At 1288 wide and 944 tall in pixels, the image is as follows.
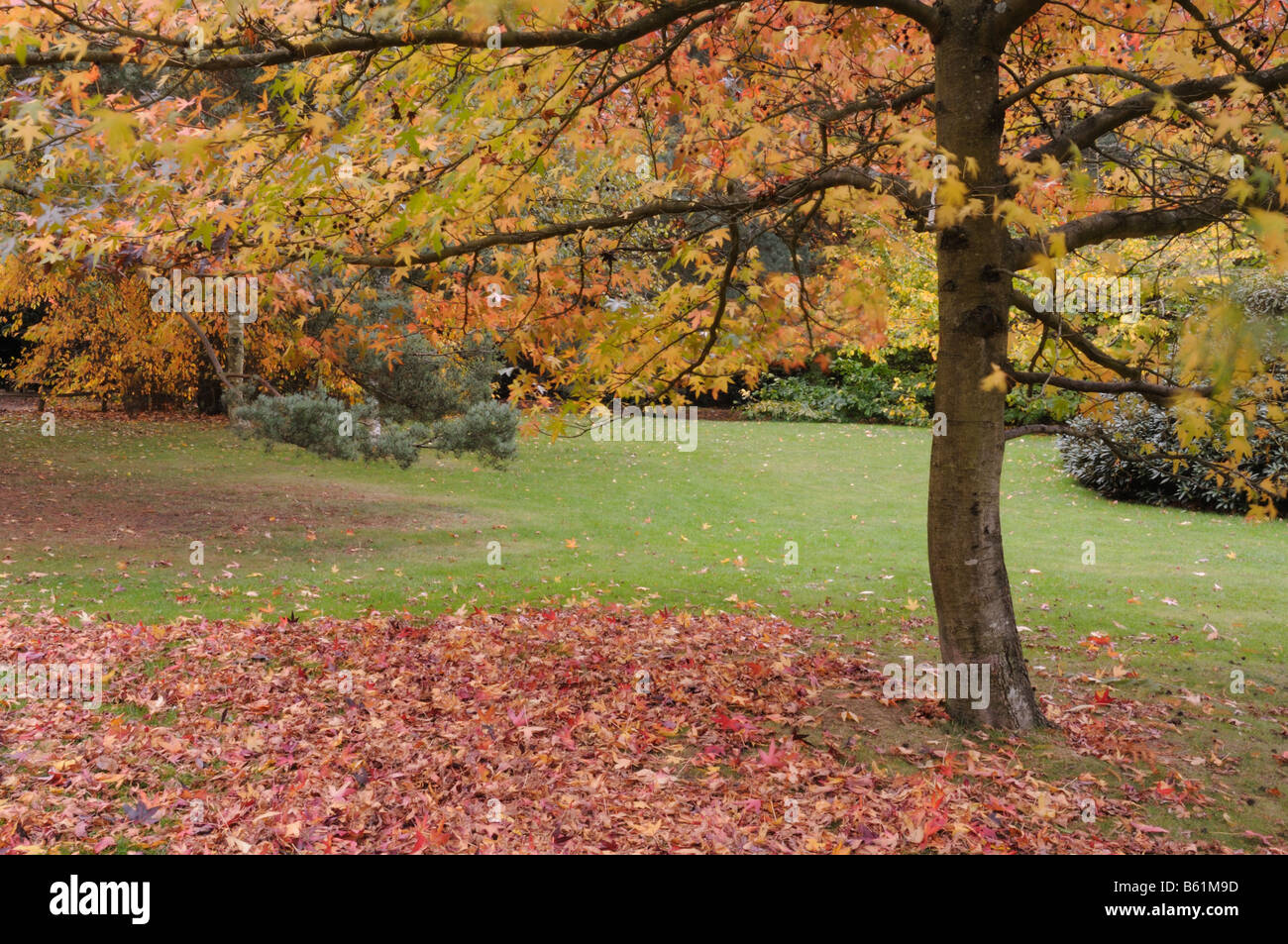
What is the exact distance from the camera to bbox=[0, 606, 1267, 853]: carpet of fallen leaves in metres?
3.91

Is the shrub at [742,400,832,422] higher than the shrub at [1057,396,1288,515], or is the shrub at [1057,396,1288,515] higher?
the shrub at [742,400,832,422]

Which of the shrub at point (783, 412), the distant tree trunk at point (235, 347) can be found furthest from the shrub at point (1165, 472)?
the distant tree trunk at point (235, 347)

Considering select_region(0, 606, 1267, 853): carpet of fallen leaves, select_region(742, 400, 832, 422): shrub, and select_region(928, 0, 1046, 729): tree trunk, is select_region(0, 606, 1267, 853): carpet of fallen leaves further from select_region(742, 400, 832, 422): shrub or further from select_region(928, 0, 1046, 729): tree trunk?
select_region(742, 400, 832, 422): shrub

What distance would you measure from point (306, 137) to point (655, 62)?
196 cm

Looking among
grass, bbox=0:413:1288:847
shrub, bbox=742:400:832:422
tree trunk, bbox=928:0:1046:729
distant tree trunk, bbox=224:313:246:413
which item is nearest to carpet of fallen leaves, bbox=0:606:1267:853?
tree trunk, bbox=928:0:1046:729

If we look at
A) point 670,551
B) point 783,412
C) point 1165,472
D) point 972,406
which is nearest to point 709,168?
point 972,406

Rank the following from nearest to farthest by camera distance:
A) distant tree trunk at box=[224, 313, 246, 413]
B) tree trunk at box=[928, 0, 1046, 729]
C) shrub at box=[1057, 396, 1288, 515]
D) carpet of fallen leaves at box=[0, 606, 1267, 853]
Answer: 1. carpet of fallen leaves at box=[0, 606, 1267, 853]
2. tree trunk at box=[928, 0, 1046, 729]
3. distant tree trunk at box=[224, 313, 246, 413]
4. shrub at box=[1057, 396, 1288, 515]

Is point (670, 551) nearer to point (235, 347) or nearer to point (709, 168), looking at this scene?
point (709, 168)

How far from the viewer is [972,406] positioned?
4949mm

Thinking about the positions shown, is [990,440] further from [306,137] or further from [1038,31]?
[306,137]

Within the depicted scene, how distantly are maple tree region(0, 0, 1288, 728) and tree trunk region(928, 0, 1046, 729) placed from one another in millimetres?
13

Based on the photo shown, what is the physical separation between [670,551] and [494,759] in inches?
289

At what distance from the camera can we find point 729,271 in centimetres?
564

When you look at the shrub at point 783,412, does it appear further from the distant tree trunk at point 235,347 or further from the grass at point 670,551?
the distant tree trunk at point 235,347
